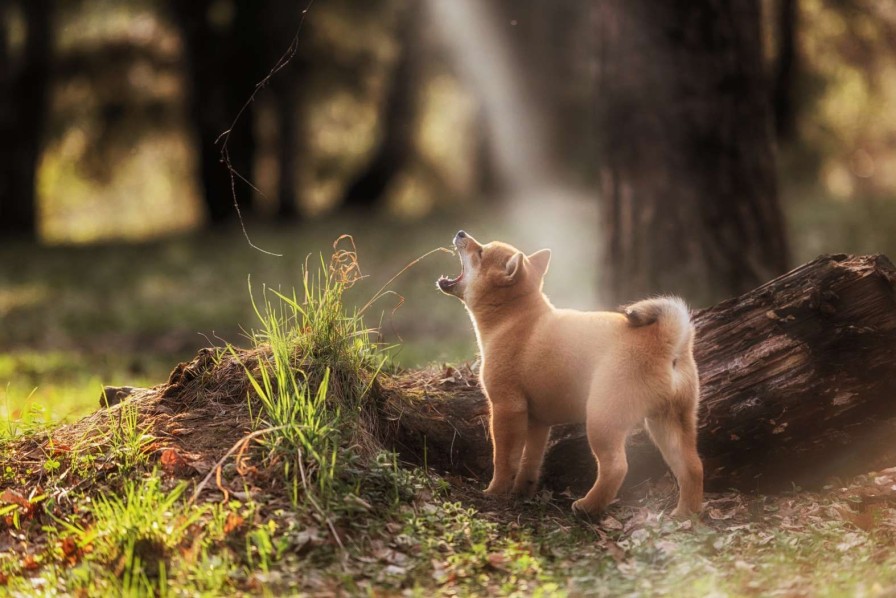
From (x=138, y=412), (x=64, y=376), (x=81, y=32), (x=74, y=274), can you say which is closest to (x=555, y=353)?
(x=138, y=412)

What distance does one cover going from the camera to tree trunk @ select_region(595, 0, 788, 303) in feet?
30.9

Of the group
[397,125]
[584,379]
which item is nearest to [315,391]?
[584,379]

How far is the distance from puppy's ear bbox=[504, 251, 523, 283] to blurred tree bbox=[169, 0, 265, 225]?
17954 millimetres

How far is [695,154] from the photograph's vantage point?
31.1 feet

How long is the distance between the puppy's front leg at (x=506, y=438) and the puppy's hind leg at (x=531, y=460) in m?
0.10

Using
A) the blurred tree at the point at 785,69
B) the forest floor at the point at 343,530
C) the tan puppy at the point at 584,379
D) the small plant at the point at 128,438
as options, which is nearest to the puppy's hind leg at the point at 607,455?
the tan puppy at the point at 584,379

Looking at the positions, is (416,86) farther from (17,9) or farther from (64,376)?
(64,376)

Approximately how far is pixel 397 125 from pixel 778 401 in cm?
2077

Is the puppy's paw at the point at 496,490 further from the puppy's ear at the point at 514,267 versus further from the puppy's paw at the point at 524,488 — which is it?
the puppy's ear at the point at 514,267

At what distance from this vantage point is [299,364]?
5.93 meters

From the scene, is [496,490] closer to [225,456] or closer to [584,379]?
[584,379]

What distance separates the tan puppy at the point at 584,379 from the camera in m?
5.42

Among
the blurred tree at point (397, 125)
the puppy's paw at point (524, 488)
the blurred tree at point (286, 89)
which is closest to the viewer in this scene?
the puppy's paw at point (524, 488)

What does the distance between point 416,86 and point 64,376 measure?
15.6 metres
